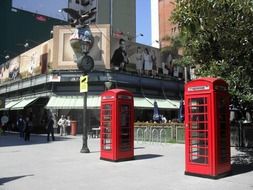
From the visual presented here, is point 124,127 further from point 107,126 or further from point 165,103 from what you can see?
point 165,103

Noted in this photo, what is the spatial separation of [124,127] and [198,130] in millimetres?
4089

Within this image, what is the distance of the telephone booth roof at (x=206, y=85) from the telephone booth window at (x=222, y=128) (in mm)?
321

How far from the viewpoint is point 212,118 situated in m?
10.2

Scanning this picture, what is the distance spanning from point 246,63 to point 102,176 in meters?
5.06

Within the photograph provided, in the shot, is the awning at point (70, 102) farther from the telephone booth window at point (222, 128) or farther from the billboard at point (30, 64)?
the telephone booth window at point (222, 128)

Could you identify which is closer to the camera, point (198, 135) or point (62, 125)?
point (198, 135)

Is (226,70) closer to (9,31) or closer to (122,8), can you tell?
(9,31)

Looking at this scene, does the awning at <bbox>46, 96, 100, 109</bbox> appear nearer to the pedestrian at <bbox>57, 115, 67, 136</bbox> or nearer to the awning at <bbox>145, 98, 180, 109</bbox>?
the pedestrian at <bbox>57, 115, 67, 136</bbox>

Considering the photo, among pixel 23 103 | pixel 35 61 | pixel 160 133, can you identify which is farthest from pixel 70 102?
pixel 160 133

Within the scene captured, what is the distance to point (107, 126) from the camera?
1434cm

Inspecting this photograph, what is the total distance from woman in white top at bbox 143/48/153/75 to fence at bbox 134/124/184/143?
47.2 ft

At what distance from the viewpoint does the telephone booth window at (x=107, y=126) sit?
14133 mm

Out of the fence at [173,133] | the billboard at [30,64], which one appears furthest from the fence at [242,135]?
the billboard at [30,64]

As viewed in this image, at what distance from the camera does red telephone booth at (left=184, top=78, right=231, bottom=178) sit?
10.2 m
